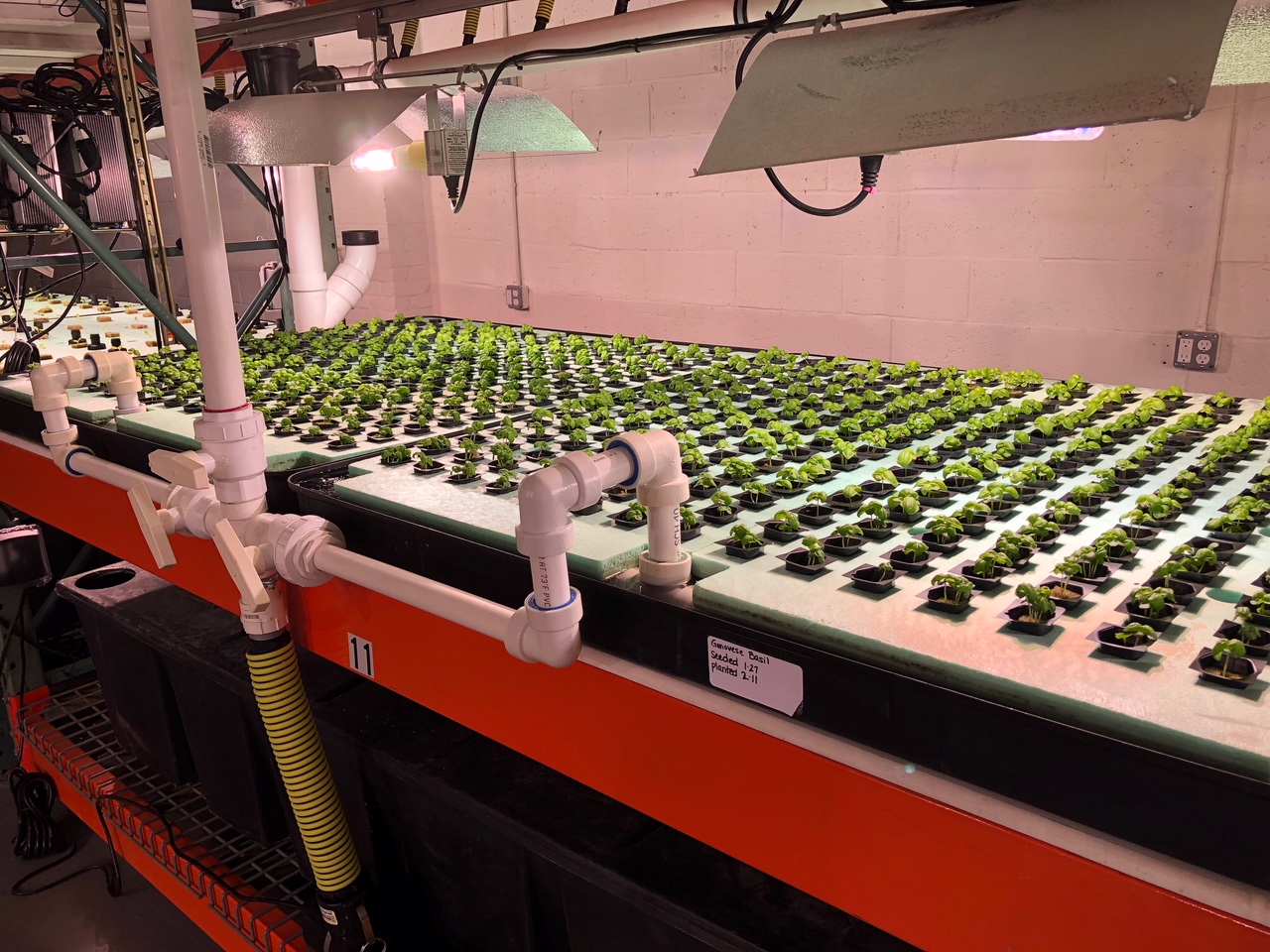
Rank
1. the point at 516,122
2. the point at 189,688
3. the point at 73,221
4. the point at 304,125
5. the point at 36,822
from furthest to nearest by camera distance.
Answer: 1. the point at 73,221
2. the point at 36,822
3. the point at 189,688
4. the point at 516,122
5. the point at 304,125

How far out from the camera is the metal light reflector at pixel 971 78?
2.63ft

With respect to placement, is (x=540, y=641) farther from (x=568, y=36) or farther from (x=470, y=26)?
(x=568, y=36)

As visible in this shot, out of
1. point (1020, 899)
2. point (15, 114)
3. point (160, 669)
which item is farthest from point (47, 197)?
point (1020, 899)

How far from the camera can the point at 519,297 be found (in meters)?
4.86

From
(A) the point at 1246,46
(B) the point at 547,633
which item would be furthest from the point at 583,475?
(A) the point at 1246,46

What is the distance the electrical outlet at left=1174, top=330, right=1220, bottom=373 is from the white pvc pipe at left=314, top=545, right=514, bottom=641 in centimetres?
248

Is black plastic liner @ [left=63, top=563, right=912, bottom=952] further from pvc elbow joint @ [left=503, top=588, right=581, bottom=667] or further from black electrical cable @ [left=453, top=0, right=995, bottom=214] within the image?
black electrical cable @ [left=453, top=0, right=995, bottom=214]

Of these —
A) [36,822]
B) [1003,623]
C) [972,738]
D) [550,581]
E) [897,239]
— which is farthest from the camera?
[897,239]

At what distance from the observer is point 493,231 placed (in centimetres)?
491

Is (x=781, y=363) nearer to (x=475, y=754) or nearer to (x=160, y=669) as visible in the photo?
(x=475, y=754)

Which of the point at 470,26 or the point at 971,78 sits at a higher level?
the point at 470,26

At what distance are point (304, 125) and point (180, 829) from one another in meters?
1.62

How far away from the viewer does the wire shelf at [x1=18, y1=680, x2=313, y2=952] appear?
1.95 metres

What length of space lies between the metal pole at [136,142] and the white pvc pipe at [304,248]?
123 centimetres
